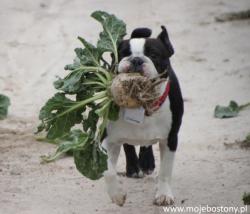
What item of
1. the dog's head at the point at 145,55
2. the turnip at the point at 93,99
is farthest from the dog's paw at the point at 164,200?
the dog's head at the point at 145,55

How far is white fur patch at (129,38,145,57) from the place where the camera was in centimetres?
555

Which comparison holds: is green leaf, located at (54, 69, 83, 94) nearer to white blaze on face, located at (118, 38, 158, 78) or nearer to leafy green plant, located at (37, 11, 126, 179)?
leafy green plant, located at (37, 11, 126, 179)

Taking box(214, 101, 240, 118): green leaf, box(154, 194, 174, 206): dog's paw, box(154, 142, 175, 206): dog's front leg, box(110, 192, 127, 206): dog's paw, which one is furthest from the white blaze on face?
box(214, 101, 240, 118): green leaf

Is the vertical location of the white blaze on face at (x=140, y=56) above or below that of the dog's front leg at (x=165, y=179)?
above

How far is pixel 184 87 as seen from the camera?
945 centimetres

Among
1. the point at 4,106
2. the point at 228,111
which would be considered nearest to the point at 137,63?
the point at 228,111

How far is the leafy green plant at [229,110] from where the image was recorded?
331 inches

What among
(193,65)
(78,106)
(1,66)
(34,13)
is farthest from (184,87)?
(78,106)

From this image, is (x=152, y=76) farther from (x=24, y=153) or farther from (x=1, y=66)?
(x=1, y=66)

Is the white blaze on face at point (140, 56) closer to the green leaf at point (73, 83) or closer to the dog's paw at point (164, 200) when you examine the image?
the green leaf at point (73, 83)

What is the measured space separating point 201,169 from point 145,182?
516 mm

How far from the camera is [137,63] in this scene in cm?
545

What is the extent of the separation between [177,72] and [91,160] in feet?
14.6

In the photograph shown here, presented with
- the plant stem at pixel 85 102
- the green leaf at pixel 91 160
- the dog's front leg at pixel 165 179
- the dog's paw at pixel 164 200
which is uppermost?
the plant stem at pixel 85 102
